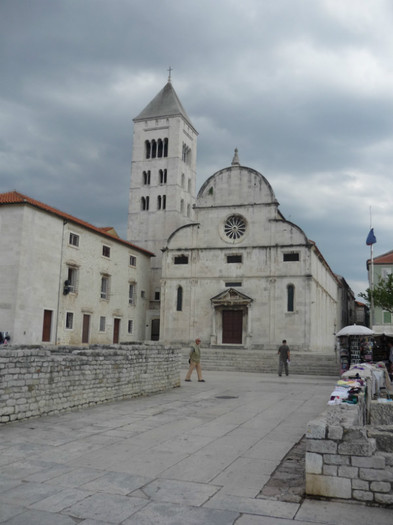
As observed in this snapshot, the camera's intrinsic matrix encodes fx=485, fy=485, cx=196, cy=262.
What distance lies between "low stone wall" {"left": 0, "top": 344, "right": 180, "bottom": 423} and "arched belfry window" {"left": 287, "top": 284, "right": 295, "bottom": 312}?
72.4 ft

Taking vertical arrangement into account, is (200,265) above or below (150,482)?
above

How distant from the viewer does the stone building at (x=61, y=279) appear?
29.0m

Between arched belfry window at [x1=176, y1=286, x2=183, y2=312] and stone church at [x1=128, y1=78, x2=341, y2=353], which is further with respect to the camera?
arched belfry window at [x1=176, y1=286, x2=183, y2=312]

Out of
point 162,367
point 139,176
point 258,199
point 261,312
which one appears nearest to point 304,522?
point 162,367

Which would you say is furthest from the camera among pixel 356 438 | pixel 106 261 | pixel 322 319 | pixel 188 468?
pixel 322 319

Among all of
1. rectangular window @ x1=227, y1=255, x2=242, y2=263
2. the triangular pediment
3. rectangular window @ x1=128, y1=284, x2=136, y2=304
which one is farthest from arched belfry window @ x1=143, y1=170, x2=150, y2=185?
the triangular pediment

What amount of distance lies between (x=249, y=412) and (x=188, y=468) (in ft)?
18.6

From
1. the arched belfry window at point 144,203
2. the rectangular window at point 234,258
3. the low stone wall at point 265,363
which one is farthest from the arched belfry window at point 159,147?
the low stone wall at point 265,363

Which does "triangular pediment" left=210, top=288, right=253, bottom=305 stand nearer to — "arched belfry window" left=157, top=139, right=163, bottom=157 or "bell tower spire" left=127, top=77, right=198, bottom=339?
"bell tower spire" left=127, top=77, right=198, bottom=339

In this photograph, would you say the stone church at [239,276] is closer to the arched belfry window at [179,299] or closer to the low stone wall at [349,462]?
the arched belfry window at [179,299]

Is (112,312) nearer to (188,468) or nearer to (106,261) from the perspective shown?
(106,261)

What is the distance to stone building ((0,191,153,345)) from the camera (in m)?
29.0

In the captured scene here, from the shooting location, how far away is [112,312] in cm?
3912

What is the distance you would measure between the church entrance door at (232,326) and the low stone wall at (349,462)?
1329 inches
